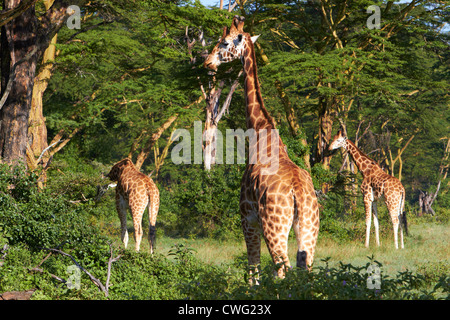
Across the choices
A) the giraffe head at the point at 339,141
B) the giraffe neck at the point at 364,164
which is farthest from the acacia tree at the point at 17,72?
the giraffe neck at the point at 364,164

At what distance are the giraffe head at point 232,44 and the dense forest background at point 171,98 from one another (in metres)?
0.68

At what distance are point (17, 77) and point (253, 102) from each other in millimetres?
5643

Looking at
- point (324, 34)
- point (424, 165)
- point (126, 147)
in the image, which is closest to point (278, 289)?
point (324, 34)

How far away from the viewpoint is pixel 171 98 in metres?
21.5

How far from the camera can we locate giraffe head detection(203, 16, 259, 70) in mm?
7859

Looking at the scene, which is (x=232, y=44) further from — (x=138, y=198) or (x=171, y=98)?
(x=171, y=98)

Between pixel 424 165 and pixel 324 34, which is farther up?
pixel 324 34

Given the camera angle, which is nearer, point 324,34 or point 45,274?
point 45,274

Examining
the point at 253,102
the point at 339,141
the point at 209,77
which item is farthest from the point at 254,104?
the point at 209,77

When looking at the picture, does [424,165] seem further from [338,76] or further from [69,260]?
[69,260]

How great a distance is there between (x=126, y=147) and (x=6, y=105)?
22137 millimetres

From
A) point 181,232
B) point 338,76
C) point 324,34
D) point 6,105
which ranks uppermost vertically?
point 324,34

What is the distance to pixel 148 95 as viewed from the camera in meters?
20.7

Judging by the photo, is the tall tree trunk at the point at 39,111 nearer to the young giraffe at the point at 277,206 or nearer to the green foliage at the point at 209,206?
the green foliage at the point at 209,206
